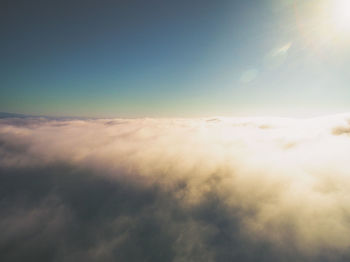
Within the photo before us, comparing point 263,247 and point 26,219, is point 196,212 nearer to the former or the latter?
point 263,247

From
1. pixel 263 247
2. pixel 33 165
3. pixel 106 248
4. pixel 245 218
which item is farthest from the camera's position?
pixel 33 165

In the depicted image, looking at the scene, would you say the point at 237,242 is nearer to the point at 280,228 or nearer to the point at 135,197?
the point at 280,228

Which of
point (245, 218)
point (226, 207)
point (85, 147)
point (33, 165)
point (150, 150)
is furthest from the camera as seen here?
point (85, 147)

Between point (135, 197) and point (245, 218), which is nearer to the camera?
point (245, 218)

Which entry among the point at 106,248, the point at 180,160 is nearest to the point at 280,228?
the point at 180,160

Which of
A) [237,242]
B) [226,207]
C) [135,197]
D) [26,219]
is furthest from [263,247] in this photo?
[26,219]

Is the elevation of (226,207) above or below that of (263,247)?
above

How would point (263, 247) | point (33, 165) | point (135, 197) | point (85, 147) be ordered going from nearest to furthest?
point (263, 247) → point (135, 197) → point (33, 165) → point (85, 147)

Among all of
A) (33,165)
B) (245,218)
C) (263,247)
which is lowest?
(263,247)

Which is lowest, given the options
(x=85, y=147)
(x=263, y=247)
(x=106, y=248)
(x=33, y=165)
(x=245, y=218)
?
(x=106, y=248)
